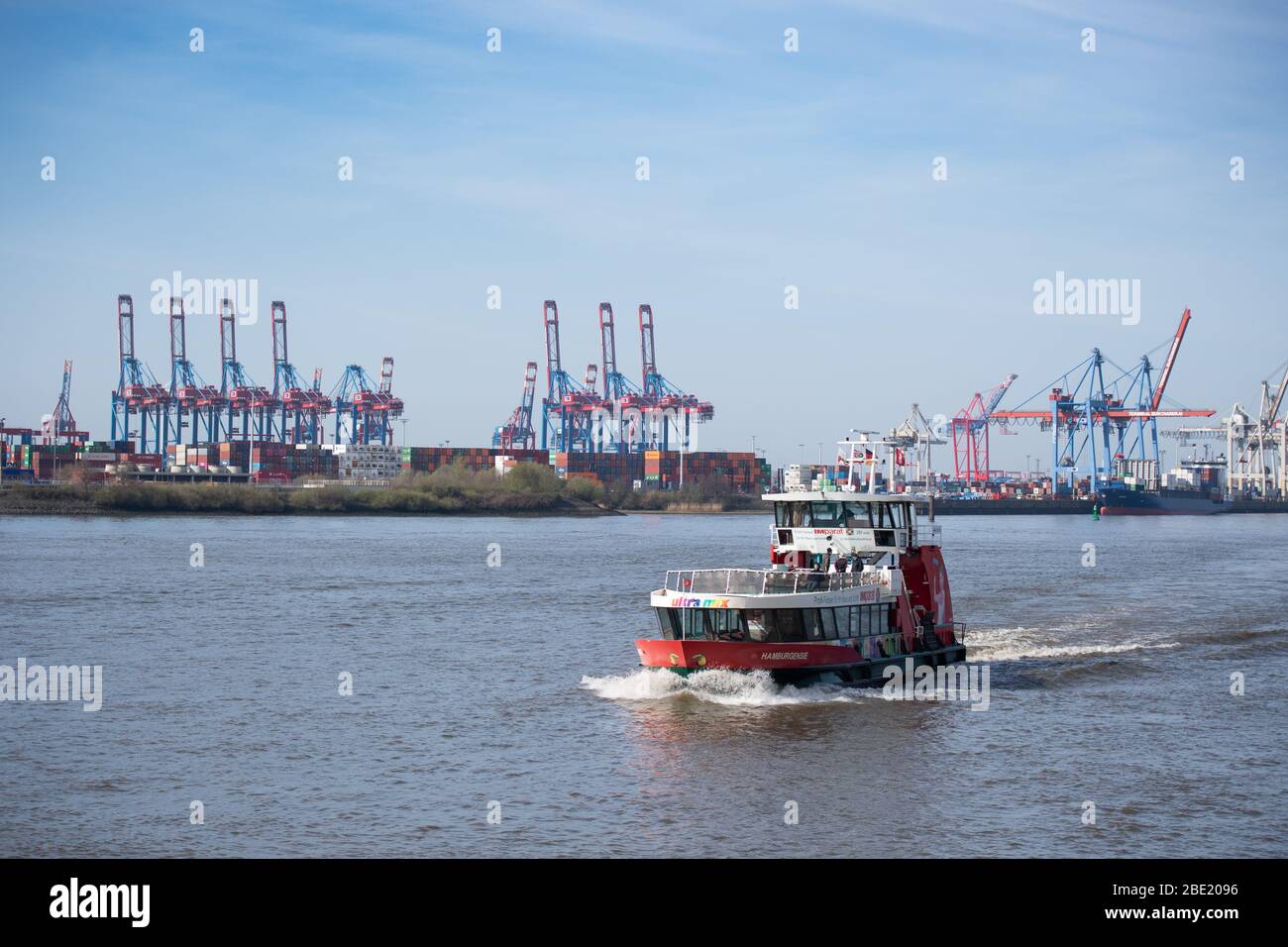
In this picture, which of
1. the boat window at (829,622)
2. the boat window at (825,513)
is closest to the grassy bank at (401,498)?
the boat window at (825,513)

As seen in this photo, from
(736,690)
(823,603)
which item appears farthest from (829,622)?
(736,690)

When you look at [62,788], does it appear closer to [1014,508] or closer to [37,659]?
[37,659]

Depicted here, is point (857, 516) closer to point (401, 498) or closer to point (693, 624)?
point (693, 624)

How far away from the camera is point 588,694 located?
30828mm

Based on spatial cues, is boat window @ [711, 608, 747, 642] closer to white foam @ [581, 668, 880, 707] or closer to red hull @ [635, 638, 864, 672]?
red hull @ [635, 638, 864, 672]

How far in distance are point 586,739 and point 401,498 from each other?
126476mm

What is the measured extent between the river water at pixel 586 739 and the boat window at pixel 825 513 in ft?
17.3

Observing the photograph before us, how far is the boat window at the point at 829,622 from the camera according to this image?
2900 cm

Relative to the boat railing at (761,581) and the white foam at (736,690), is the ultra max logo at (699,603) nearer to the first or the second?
the boat railing at (761,581)

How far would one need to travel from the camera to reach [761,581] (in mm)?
29984

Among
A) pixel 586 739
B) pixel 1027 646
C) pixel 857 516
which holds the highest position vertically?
pixel 857 516

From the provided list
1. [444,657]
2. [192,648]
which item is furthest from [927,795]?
[192,648]

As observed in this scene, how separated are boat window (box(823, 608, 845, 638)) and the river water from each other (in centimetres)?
139
